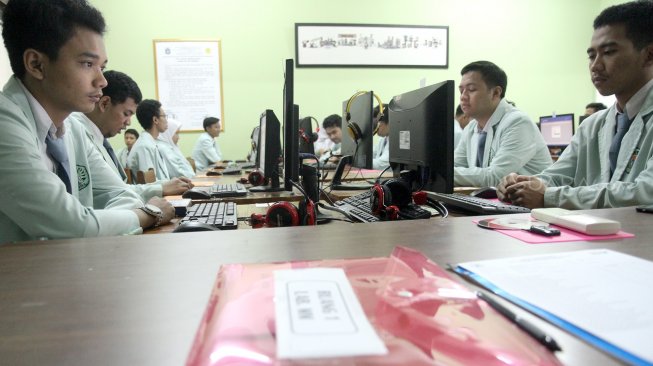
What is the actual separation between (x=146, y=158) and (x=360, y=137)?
231 centimetres

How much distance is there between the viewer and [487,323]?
369mm

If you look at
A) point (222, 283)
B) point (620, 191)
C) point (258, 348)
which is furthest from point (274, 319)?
point (620, 191)

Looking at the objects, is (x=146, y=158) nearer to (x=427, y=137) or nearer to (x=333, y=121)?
(x=333, y=121)

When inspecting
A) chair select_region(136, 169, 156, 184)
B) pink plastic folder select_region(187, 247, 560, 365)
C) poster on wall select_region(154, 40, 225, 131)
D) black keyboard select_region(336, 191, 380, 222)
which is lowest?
chair select_region(136, 169, 156, 184)

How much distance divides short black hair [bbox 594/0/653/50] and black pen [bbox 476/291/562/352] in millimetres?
1679

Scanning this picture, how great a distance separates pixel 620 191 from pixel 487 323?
123 cm

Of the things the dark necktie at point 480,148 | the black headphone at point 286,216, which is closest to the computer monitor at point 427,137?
the black headphone at point 286,216

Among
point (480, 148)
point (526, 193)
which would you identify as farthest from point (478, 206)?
point (480, 148)

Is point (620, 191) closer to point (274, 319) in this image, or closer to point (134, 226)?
point (274, 319)

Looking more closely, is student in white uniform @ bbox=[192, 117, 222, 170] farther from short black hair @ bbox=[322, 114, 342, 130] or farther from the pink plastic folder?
the pink plastic folder

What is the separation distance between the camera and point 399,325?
13.8 inches

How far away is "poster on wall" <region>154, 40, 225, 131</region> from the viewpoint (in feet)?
16.6

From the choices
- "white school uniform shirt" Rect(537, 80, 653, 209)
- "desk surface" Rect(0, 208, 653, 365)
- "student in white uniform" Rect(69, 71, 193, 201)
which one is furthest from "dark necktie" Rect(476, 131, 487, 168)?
"student in white uniform" Rect(69, 71, 193, 201)

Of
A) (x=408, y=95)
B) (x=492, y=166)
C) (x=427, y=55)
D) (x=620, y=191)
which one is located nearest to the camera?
(x=620, y=191)
